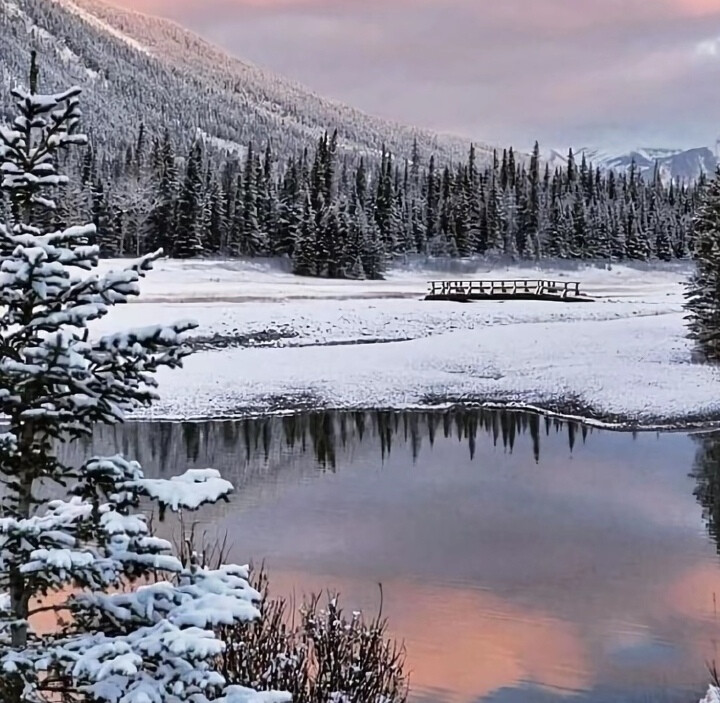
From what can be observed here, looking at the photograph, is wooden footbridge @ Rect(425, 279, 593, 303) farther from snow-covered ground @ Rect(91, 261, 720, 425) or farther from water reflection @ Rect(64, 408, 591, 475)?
water reflection @ Rect(64, 408, 591, 475)

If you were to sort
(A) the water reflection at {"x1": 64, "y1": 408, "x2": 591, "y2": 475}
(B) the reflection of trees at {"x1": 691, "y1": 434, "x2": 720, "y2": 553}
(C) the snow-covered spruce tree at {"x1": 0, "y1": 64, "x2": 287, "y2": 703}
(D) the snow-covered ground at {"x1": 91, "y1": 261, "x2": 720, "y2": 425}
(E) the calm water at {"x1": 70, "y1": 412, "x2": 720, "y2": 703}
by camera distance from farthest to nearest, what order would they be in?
1. (D) the snow-covered ground at {"x1": 91, "y1": 261, "x2": 720, "y2": 425}
2. (A) the water reflection at {"x1": 64, "y1": 408, "x2": 591, "y2": 475}
3. (B) the reflection of trees at {"x1": 691, "y1": 434, "x2": 720, "y2": 553}
4. (E) the calm water at {"x1": 70, "y1": 412, "x2": 720, "y2": 703}
5. (C) the snow-covered spruce tree at {"x1": 0, "y1": 64, "x2": 287, "y2": 703}

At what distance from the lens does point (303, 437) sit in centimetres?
2877

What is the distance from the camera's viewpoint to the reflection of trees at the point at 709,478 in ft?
64.7

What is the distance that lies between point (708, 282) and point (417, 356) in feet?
39.5

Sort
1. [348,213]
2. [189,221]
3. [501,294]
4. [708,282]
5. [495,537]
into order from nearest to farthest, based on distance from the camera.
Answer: [495,537] → [708,282] → [501,294] → [189,221] → [348,213]

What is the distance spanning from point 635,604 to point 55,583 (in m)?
11.7

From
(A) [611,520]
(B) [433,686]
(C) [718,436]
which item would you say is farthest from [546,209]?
(B) [433,686]

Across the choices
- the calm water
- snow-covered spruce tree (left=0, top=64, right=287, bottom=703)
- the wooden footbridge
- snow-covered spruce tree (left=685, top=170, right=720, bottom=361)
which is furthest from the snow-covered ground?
snow-covered spruce tree (left=0, top=64, right=287, bottom=703)

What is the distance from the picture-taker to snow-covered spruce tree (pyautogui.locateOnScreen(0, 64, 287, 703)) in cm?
464

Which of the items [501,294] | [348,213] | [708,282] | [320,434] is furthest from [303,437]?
[348,213]

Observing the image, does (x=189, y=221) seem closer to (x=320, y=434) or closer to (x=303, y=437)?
(x=320, y=434)

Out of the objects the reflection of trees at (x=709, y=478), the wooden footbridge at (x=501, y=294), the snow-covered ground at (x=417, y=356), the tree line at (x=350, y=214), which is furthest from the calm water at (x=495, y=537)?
the tree line at (x=350, y=214)

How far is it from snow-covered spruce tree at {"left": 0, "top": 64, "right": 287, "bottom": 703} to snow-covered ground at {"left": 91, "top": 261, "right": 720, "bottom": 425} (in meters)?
22.2

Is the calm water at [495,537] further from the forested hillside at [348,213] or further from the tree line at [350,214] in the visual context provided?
the tree line at [350,214]
